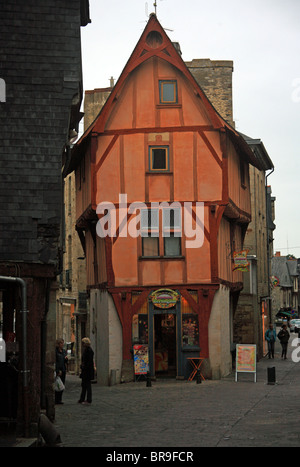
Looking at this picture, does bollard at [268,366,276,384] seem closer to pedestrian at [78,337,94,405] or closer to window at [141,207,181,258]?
window at [141,207,181,258]

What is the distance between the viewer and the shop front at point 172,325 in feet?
86.1

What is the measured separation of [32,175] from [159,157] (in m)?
12.0

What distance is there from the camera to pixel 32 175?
1537cm

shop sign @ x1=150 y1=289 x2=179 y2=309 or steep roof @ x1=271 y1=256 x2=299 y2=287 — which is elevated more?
steep roof @ x1=271 y1=256 x2=299 y2=287

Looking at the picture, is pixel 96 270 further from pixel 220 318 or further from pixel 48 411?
pixel 48 411

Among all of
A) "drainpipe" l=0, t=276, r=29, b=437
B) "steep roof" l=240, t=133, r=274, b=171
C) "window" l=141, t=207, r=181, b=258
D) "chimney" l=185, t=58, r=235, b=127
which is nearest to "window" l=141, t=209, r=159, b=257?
"window" l=141, t=207, r=181, b=258

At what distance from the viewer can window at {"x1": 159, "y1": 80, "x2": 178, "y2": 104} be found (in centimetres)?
2728

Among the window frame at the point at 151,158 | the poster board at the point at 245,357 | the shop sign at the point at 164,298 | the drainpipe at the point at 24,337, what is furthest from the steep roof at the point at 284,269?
the drainpipe at the point at 24,337

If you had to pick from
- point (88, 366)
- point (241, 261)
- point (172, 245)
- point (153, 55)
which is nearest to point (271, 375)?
point (241, 261)

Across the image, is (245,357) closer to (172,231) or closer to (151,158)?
(172,231)

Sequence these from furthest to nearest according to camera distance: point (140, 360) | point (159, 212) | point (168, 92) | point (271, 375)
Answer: point (168, 92)
point (159, 212)
point (140, 360)
point (271, 375)

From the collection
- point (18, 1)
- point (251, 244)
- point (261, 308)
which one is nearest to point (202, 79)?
point (251, 244)

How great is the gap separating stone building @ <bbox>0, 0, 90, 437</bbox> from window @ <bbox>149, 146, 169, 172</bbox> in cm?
1051

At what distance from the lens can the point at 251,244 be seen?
38.8 meters
